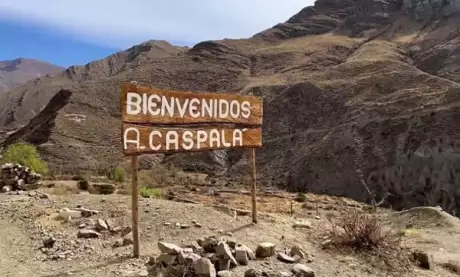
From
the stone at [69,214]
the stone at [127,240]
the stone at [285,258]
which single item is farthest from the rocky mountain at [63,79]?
the stone at [285,258]

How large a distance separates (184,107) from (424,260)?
4826 mm

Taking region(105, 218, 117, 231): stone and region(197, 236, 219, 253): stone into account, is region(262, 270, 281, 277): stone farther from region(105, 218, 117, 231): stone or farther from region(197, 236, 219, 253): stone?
region(105, 218, 117, 231): stone

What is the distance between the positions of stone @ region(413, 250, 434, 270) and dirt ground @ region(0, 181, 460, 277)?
4.2 inches

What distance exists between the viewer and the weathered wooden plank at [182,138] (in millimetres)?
8000

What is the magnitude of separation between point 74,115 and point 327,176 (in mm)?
29716

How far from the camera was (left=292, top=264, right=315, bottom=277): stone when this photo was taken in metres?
7.09

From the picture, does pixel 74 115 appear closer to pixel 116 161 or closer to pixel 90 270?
pixel 116 161

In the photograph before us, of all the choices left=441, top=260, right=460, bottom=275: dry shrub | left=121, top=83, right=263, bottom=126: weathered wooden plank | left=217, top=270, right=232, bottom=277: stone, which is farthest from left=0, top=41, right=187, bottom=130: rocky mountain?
left=217, top=270, right=232, bottom=277: stone

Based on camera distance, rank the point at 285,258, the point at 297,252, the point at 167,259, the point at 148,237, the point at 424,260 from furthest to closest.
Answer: the point at 148,237 → the point at 424,260 → the point at 297,252 → the point at 285,258 → the point at 167,259

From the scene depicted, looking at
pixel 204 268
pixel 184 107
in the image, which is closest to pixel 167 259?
pixel 204 268

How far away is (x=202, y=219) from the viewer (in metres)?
9.70

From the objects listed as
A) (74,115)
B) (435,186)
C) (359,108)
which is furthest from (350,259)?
(74,115)

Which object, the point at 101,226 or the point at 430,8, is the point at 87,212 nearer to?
the point at 101,226

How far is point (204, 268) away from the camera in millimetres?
6449
